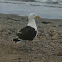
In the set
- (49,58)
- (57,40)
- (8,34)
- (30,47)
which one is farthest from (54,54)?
(8,34)

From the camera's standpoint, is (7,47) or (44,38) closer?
(7,47)

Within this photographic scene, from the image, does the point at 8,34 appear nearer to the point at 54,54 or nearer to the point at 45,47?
the point at 45,47

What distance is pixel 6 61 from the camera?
5867mm

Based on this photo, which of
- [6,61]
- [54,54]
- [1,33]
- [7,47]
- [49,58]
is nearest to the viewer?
[6,61]

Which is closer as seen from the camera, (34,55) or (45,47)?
(34,55)

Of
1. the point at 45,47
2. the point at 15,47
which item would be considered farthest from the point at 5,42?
the point at 45,47

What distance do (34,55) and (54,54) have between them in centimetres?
62

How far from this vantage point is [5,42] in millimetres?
8188

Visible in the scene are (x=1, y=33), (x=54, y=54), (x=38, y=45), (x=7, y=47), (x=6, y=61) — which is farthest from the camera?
(x=1, y=33)

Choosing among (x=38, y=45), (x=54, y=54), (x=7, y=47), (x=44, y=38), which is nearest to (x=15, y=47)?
(x=7, y=47)

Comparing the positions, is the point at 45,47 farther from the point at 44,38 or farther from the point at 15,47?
the point at 44,38

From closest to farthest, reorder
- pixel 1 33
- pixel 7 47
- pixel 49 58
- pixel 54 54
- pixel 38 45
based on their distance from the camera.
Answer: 1. pixel 49 58
2. pixel 54 54
3. pixel 7 47
4. pixel 38 45
5. pixel 1 33

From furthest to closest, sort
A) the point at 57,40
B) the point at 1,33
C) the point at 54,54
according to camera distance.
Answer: the point at 1,33 < the point at 57,40 < the point at 54,54

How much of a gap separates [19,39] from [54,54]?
1165 mm
